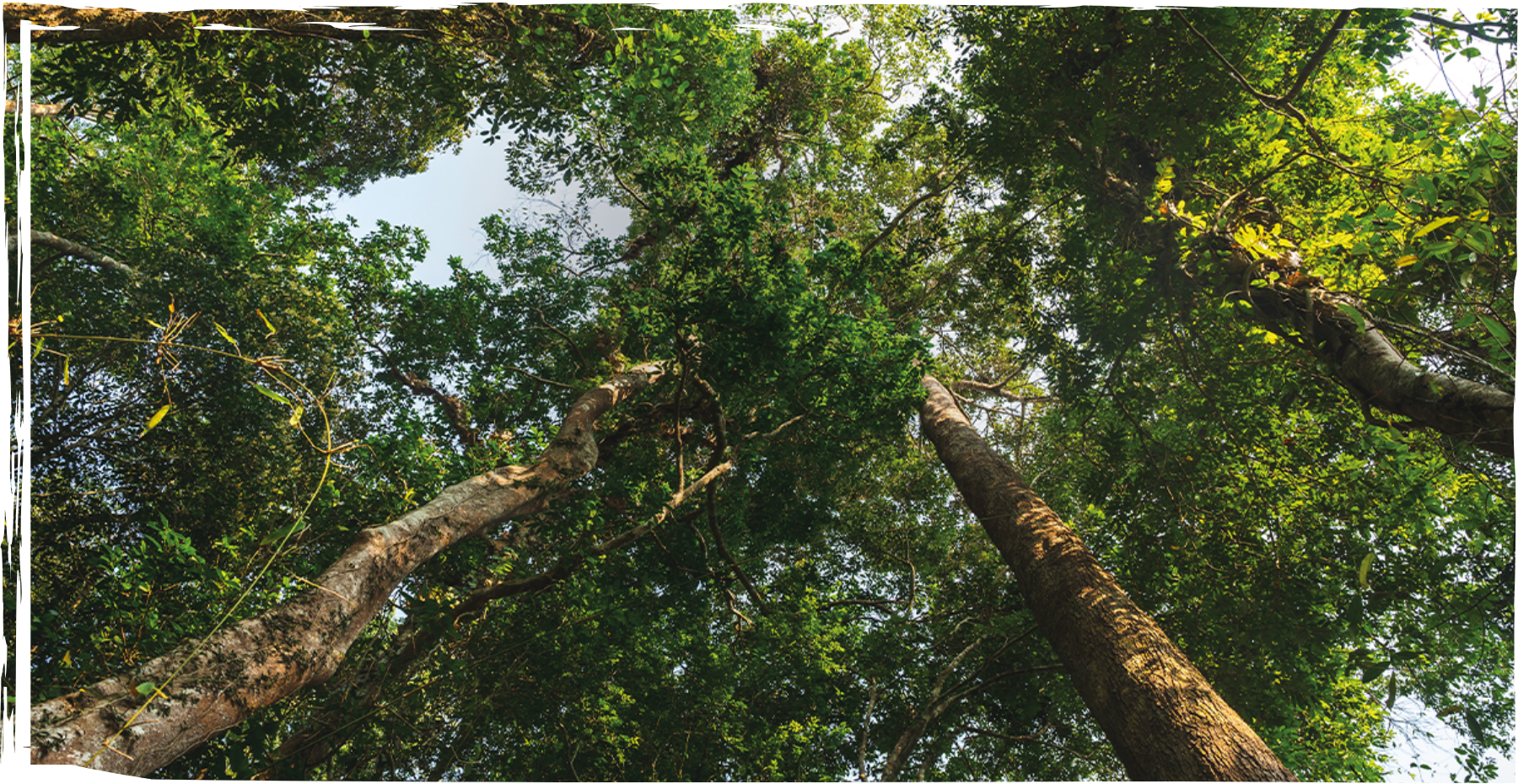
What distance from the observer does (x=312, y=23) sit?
4230 millimetres

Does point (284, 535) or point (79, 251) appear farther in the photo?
point (79, 251)

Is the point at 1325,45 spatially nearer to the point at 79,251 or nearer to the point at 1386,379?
the point at 1386,379

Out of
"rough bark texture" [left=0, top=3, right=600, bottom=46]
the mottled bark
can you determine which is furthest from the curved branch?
the mottled bark

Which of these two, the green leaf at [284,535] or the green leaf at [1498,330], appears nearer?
the green leaf at [284,535]

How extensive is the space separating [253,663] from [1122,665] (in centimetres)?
417

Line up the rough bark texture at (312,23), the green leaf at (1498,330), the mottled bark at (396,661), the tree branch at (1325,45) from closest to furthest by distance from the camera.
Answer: the green leaf at (1498,330)
the tree branch at (1325,45)
the rough bark texture at (312,23)
the mottled bark at (396,661)

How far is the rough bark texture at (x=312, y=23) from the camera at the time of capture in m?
3.66

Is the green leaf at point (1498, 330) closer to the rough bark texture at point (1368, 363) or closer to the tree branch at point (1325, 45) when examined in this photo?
the rough bark texture at point (1368, 363)

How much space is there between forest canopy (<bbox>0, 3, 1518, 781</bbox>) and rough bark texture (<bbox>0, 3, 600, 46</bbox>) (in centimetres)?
4

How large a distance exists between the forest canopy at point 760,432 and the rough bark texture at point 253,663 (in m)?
0.02

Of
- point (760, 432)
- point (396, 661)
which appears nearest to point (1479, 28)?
point (760, 432)

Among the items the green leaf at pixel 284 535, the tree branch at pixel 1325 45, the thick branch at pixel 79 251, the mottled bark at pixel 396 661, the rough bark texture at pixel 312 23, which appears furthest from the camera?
the thick branch at pixel 79 251

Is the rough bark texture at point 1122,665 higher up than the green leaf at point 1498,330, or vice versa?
the green leaf at point 1498,330

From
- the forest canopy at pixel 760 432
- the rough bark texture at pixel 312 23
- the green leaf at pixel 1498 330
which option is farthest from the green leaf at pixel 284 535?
the green leaf at pixel 1498 330
